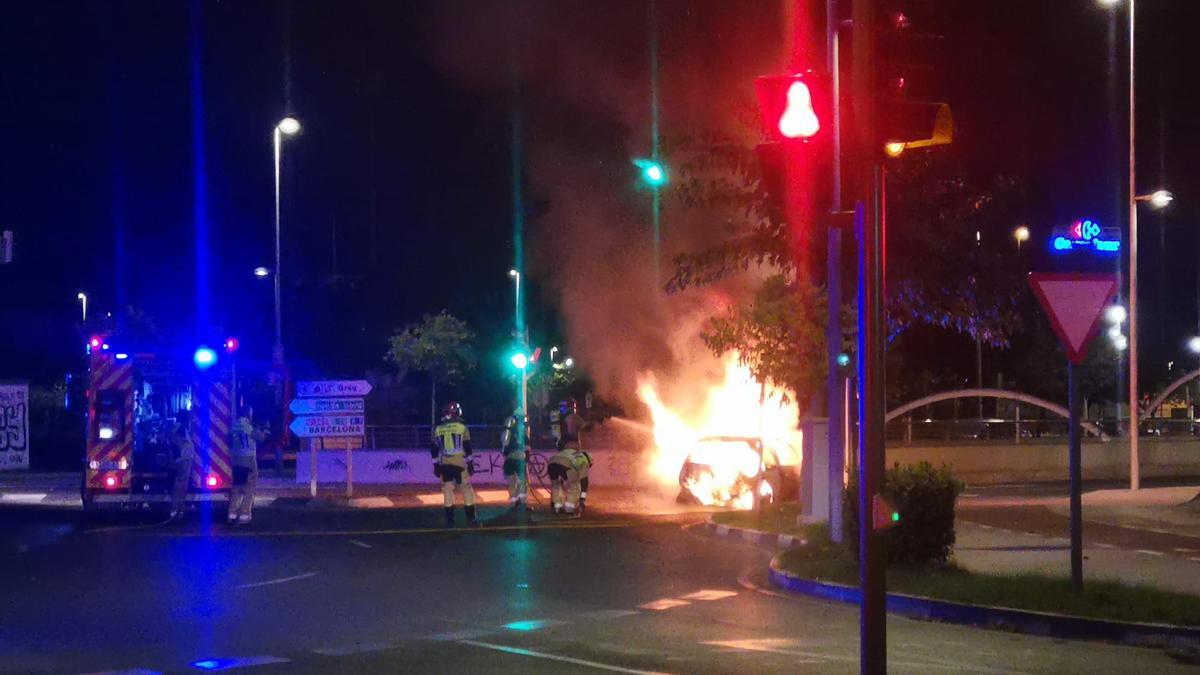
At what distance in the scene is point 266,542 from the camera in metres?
17.6

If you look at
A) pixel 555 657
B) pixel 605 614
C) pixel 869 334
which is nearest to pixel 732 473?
pixel 605 614

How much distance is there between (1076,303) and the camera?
455 inches

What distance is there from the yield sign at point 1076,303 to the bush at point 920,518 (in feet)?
7.34

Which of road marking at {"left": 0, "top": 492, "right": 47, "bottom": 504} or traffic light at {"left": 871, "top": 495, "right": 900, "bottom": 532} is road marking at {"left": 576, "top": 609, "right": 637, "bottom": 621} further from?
road marking at {"left": 0, "top": 492, "right": 47, "bottom": 504}

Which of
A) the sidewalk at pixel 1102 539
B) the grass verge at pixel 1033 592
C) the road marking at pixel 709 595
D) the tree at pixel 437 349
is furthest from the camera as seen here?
the tree at pixel 437 349

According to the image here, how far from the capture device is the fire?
23.4m

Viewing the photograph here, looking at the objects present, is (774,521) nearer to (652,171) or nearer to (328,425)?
(652,171)

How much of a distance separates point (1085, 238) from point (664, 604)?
19.1 feet

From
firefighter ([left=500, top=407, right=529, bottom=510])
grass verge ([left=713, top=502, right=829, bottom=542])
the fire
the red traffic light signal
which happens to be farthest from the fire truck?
the red traffic light signal

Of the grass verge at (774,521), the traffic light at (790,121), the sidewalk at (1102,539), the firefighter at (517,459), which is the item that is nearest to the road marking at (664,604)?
the sidewalk at (1102,539)

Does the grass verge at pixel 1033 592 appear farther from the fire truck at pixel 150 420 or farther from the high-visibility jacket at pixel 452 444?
the fire truck at pixel 150 420

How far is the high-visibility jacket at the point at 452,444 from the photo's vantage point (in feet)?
67.0

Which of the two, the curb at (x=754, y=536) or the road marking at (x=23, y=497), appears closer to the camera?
the curb at (x=754, y=536)

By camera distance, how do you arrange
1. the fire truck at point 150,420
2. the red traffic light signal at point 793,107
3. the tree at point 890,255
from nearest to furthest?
the red traffic light signal at point 793,107, the tree at point 890,255, the fire truck at point 150,420
